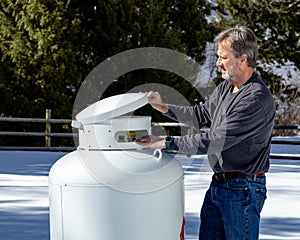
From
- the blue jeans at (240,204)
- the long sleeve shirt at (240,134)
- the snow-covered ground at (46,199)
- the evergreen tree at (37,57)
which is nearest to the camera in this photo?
the long sleeve shirt at (240,134)

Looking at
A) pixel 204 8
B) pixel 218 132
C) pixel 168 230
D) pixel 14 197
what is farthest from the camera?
pixel 204 8

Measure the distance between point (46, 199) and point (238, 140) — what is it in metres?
3.89

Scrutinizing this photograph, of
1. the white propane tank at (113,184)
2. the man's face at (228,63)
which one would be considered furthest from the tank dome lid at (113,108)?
the man's face at (228,63)

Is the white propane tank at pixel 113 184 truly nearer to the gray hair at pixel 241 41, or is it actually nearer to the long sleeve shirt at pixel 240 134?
the long sleeve shirt at pixel 240 134

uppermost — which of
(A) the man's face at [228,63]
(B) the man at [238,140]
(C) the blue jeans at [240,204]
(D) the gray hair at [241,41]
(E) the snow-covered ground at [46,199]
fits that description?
(D) the gray hair at [241,41]

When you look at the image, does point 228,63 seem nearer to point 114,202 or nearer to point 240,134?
point 240,134

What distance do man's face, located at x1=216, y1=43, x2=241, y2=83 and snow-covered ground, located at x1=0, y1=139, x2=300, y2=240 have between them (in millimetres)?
2152

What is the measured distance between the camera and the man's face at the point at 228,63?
2559 mm

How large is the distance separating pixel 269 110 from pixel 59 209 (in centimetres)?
111

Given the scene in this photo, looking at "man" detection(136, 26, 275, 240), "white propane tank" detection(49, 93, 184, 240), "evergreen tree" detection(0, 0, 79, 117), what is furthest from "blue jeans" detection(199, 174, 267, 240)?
"evergreen tree" detection(0, 0, 79, 117)

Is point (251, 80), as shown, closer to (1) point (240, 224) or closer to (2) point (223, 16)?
(1) point (240, 224)

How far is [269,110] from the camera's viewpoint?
2584 mm

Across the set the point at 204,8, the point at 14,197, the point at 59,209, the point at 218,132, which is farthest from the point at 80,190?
the point at 204,8

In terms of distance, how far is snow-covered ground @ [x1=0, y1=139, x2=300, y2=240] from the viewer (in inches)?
185
